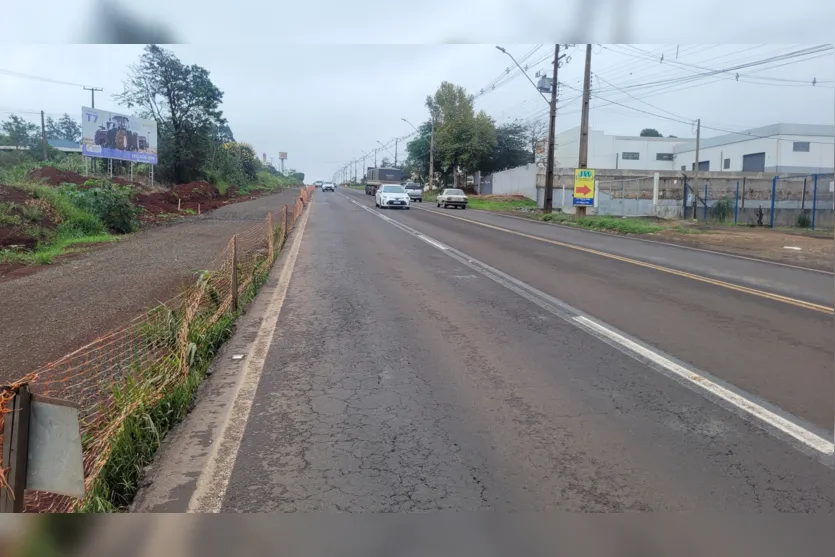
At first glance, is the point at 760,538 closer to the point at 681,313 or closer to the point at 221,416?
the point at 221,416

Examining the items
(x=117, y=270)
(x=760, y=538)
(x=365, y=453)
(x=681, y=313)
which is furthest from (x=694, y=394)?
(x=117, y=270)

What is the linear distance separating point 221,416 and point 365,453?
1.40 m

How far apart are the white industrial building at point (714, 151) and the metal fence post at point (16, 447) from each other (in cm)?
4958

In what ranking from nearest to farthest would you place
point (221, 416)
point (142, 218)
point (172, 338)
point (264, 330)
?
point (221, 416), point (172, 338), point (264, 330), point (142, 218)

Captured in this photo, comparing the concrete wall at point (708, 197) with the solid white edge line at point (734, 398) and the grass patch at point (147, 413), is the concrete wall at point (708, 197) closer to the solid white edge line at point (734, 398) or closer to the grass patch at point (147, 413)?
the solid white edge line at point (734, 398)

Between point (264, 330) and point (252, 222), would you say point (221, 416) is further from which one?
point (252, 222)

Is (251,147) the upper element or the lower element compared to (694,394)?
upper

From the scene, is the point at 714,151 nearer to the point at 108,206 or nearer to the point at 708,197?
the point at 708,197

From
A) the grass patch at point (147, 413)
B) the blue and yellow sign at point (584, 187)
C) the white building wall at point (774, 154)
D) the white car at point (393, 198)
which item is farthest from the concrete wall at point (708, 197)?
the grass patch at point (147, 413)

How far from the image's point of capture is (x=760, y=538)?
121 inches

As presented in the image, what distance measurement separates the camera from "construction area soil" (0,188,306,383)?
7.11 m

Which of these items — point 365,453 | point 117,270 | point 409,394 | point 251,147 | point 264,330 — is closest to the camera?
point 365,453

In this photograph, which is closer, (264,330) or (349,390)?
(349,390)

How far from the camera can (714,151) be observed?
71750 mm
